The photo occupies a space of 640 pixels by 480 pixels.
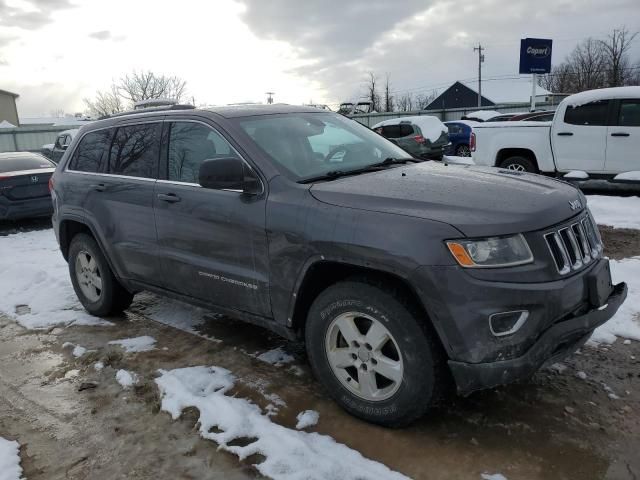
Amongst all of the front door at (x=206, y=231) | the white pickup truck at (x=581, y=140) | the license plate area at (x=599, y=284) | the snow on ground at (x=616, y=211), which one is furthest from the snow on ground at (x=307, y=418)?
the white pickup truck at (x=581, y=140)

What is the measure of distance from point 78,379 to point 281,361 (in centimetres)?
147

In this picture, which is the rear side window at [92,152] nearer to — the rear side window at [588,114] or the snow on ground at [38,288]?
the snow on ground at [38,288]

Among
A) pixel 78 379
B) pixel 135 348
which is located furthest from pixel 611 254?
pixel 78 379

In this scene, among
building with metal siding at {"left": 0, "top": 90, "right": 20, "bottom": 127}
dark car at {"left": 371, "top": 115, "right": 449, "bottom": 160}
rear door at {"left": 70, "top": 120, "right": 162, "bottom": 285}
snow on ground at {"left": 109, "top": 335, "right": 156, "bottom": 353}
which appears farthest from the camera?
building with metal siding at {"left": 0, "top": 90, "right": 20, "bottom": 127}

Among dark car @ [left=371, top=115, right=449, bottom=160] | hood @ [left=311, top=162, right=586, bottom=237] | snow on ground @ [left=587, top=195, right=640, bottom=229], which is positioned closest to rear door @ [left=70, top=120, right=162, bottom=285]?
hood @ [left=311, top=162, right=586, bottom=237]

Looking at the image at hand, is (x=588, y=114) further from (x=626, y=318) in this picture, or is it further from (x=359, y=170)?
(x=359, y=170)

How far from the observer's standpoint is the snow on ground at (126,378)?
3.76 m

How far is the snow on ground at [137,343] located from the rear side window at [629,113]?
8.62 meters

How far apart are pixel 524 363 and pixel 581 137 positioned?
27.4 feet

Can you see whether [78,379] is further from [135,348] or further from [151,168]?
[151,168]

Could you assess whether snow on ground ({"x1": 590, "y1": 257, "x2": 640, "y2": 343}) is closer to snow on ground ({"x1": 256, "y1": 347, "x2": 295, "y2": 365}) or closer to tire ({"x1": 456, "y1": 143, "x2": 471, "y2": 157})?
snow on ground ({"x1": 256, "y1": 347, "x2": 295, "y2": 365})

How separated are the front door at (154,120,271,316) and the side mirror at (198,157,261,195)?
0.25 ft

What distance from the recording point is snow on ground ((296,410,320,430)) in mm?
3137

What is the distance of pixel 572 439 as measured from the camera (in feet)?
9.44
